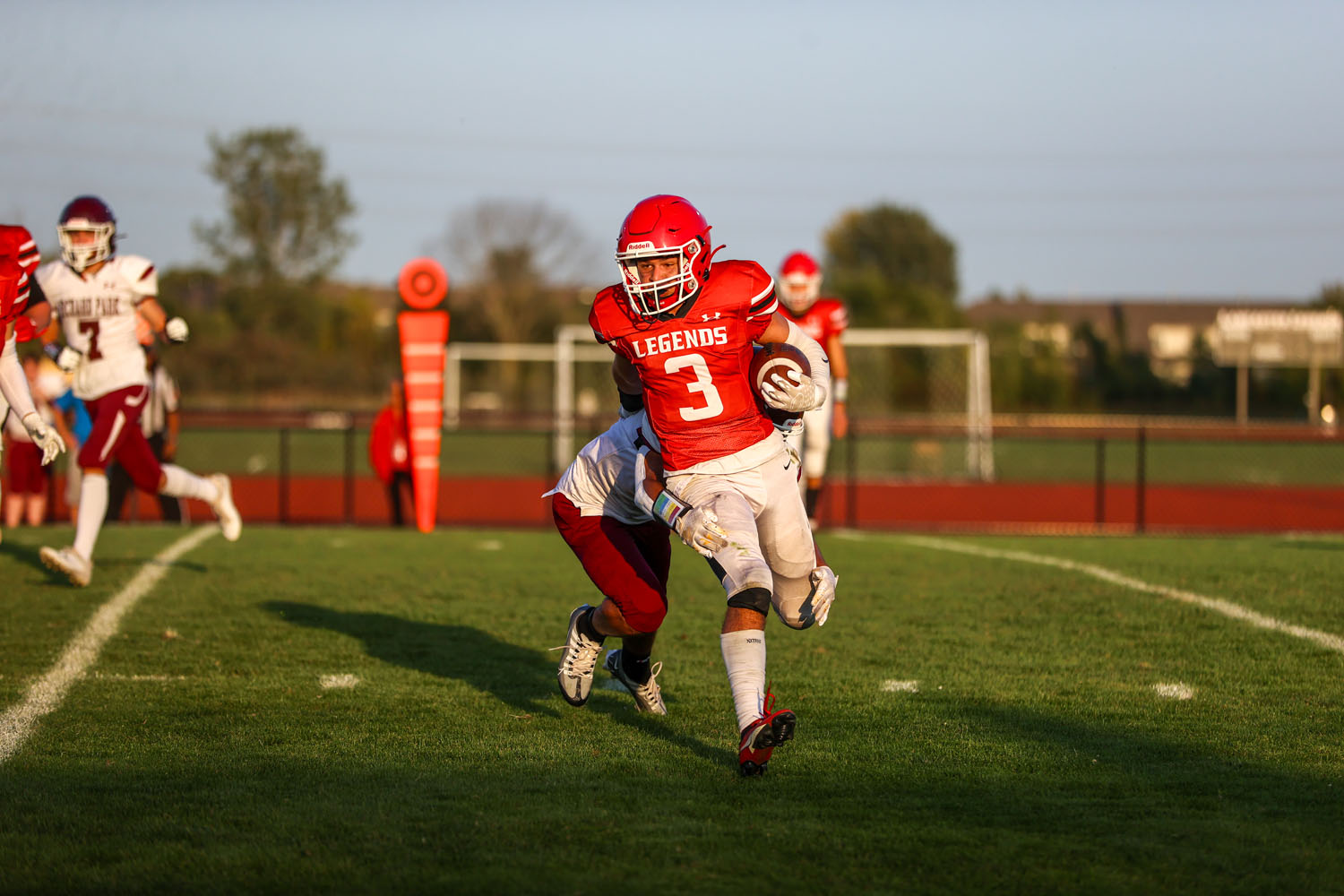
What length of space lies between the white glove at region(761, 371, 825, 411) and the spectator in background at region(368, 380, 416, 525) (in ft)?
31.6

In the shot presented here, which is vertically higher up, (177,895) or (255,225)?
(255,225)

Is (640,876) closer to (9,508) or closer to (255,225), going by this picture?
(9,508)

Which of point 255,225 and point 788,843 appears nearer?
point 788,843

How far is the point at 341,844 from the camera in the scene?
332 centimetres

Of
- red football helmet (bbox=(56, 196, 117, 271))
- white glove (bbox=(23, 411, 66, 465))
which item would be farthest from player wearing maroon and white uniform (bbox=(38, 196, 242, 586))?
white glove (bbox=(23, 411, 66, 465))

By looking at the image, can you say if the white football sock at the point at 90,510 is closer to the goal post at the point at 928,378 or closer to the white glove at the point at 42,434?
the white glove at the point at 42,434

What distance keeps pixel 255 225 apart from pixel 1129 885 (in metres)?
53.4

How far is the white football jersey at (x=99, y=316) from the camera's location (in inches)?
297

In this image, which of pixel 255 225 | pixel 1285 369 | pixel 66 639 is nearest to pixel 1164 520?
pixel 66 639

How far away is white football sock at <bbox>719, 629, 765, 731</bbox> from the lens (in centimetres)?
395

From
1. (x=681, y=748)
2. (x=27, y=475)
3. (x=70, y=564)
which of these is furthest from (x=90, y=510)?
(x=27, y=475)

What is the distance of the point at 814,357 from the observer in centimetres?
457

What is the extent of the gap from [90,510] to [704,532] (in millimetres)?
4891

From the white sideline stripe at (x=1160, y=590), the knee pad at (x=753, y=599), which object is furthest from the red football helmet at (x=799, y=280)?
the knee pad at (x=753, y=599)
